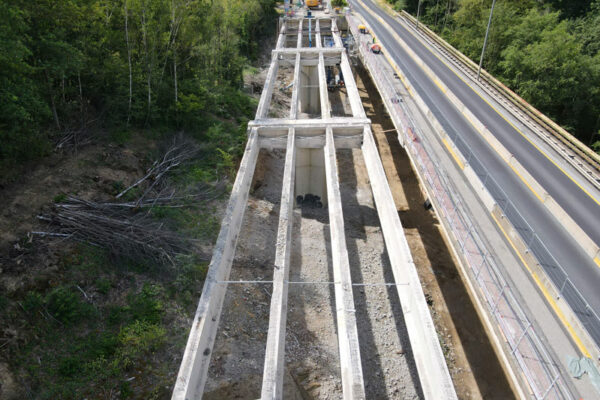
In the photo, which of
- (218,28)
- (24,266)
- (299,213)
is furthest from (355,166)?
(24,266)

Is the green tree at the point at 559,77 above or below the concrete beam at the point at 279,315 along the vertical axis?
above

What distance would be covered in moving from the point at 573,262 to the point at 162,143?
22.7 metres

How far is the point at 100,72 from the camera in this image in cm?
2045

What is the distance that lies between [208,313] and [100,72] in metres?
16.3

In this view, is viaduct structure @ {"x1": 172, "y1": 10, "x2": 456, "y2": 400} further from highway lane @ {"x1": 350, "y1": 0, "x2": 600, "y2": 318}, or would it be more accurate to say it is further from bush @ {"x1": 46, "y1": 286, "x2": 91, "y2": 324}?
highway lane @ {"x1": 350, "y1": 0, "x2": 600, "y2": 318}

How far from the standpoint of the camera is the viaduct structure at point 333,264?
10703 millimetres

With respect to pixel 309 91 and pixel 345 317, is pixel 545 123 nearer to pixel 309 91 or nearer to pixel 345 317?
pixel 309 91

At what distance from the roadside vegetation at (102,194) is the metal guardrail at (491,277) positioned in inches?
443

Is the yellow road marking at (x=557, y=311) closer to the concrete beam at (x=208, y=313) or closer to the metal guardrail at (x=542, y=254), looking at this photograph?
the metal guardrail at (x=542, y=254)

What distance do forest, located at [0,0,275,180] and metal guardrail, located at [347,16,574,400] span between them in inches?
628

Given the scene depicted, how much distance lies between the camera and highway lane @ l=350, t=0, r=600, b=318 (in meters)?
14.7

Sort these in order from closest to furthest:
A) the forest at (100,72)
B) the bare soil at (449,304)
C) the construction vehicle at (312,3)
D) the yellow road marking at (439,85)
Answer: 1. the forest at (100,72)
2. the bare soil at (449,304)
3. the yellow road marking at (439,85)
4. the construction vehicle at (312,3)

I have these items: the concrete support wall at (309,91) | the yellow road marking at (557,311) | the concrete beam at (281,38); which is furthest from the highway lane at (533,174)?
the concrete beam at (281,38)

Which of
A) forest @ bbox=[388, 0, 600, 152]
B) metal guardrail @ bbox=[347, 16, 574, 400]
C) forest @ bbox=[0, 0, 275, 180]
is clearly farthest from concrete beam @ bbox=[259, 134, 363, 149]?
forest @ bbox=[388, 0, 600, 152]
